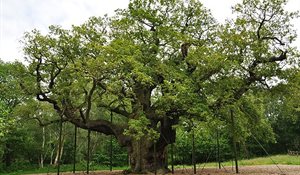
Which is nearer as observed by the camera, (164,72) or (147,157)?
(164,72)

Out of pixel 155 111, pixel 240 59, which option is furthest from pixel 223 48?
pixel 155 111

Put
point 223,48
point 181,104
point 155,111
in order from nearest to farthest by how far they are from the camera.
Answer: point 181,104 < point 223,48 < point 155,111

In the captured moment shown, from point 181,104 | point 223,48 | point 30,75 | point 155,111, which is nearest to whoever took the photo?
point 181,104

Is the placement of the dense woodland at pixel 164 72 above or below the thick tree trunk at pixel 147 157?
above

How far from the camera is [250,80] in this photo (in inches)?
735

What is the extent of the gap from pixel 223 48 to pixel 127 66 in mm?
5269

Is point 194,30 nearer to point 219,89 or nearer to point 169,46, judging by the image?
point 169,46

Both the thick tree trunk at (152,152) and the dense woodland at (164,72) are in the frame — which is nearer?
the dense woodland at (164,72)

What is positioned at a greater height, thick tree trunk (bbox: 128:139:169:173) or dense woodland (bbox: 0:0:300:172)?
dense woodland (bbox: 0:0:300:172)

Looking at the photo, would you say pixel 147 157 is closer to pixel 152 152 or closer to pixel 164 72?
pixel 152 152

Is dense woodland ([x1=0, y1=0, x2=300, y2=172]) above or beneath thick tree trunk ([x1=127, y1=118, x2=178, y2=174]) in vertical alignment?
above

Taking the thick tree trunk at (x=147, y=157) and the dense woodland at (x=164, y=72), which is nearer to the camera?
the dense woodland at (x=164, y=72)

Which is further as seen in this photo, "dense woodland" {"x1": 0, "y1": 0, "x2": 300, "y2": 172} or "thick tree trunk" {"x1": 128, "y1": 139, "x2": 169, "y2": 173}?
"thick tree trunk" {"x1": 128, "y1": 139, "x2": 169, "y2": 173}

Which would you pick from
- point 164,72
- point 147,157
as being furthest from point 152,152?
point 164,72
